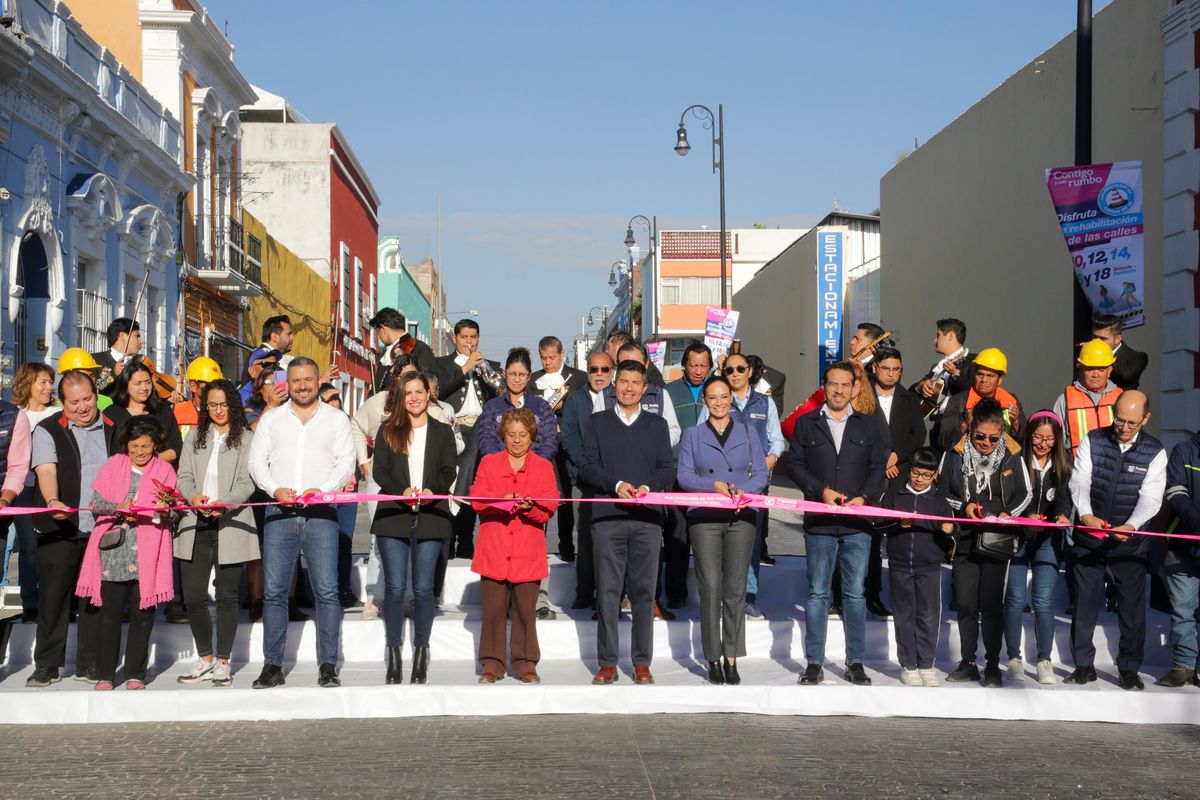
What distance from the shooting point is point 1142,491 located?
812cm

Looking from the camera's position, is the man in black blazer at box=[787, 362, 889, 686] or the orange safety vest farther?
the orange safety vest

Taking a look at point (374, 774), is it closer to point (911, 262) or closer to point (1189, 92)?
point (1189, 92)

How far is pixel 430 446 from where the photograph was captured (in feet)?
27.4

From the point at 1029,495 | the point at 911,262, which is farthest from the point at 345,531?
the point at 911,262

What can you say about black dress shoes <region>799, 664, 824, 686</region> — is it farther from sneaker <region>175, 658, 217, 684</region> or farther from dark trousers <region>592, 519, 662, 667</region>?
sneaker <region>175, 658, 217, 684</region>

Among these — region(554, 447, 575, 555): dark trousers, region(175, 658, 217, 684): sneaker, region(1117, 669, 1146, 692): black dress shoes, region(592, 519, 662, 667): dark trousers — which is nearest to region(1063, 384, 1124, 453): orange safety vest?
region(1117, 669, 1146, 692): black dress shoes

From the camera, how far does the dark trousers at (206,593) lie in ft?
26.7

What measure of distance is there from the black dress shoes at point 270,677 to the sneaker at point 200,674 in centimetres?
36

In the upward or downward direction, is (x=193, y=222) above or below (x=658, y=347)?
above

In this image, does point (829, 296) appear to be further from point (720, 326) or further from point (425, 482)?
point (425, 482)

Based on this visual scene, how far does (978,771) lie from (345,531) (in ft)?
16.2

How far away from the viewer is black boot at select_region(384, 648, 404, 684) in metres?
8.12

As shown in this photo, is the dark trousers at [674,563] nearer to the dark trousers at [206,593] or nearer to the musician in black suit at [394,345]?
the musician in black suit at [394,345]

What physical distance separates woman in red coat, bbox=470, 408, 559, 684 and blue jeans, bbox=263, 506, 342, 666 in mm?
852
